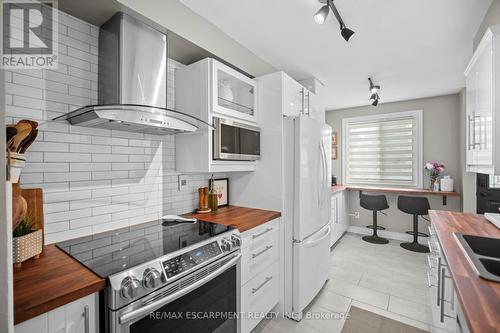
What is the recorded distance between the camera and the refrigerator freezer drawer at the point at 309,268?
6.60ft

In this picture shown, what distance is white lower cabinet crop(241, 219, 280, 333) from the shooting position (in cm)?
168

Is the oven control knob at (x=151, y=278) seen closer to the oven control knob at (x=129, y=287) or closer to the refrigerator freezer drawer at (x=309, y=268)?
the oven control knob at (x=129, y=287)

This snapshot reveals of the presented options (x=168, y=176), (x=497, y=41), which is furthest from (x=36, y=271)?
(x=497, y=41)

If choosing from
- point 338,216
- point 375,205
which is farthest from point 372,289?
point 375,205

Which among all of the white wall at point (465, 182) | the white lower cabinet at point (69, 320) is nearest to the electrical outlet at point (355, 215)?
the white wall at point (465, 182)

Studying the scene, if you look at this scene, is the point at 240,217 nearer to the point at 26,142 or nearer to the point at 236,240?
the point at 236,240

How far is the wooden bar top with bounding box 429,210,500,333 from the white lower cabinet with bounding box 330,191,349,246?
194 centimetres

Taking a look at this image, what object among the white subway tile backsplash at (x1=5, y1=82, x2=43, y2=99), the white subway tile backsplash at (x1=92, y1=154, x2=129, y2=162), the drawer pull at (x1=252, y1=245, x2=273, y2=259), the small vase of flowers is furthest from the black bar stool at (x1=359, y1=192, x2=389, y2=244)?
the white subway tile backsplash at (x1=5, y1=82, x2=43, y2=99)

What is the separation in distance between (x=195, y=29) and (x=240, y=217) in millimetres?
1501

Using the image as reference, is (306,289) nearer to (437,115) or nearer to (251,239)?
(251,239)

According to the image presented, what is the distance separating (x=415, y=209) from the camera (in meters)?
3.56

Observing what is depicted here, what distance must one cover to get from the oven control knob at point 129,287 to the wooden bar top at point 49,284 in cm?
7

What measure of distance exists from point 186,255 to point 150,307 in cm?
27

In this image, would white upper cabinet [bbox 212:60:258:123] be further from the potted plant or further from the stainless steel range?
the potted plant
